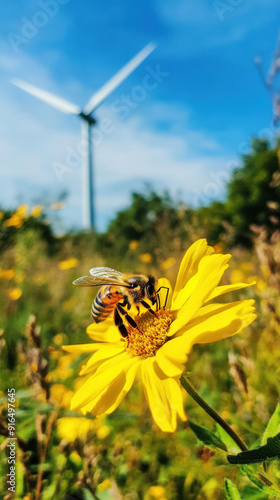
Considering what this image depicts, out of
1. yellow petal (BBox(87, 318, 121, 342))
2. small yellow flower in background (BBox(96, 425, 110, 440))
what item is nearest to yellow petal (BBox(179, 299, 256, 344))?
yellow petal (BBox(87, 318, 121, 342))

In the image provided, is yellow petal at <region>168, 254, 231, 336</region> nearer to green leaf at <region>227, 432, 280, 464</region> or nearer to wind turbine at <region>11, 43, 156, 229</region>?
green leaf at <region>227, 432, 280, 464</region>

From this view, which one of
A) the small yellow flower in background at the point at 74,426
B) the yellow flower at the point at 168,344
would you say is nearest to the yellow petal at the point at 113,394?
the yellow flower at the point at 168,344

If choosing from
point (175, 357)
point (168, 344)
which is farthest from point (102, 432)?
point (175, 357)

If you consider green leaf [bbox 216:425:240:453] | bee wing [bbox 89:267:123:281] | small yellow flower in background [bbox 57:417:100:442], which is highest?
bee wing [bbox 89:267:123:281]

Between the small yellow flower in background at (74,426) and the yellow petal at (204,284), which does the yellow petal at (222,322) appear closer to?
the yellow petal at (204,284)

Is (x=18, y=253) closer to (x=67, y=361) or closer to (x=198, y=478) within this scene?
(x=67, y=361)

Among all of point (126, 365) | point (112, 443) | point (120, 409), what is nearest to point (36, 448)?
point (112, 443)
